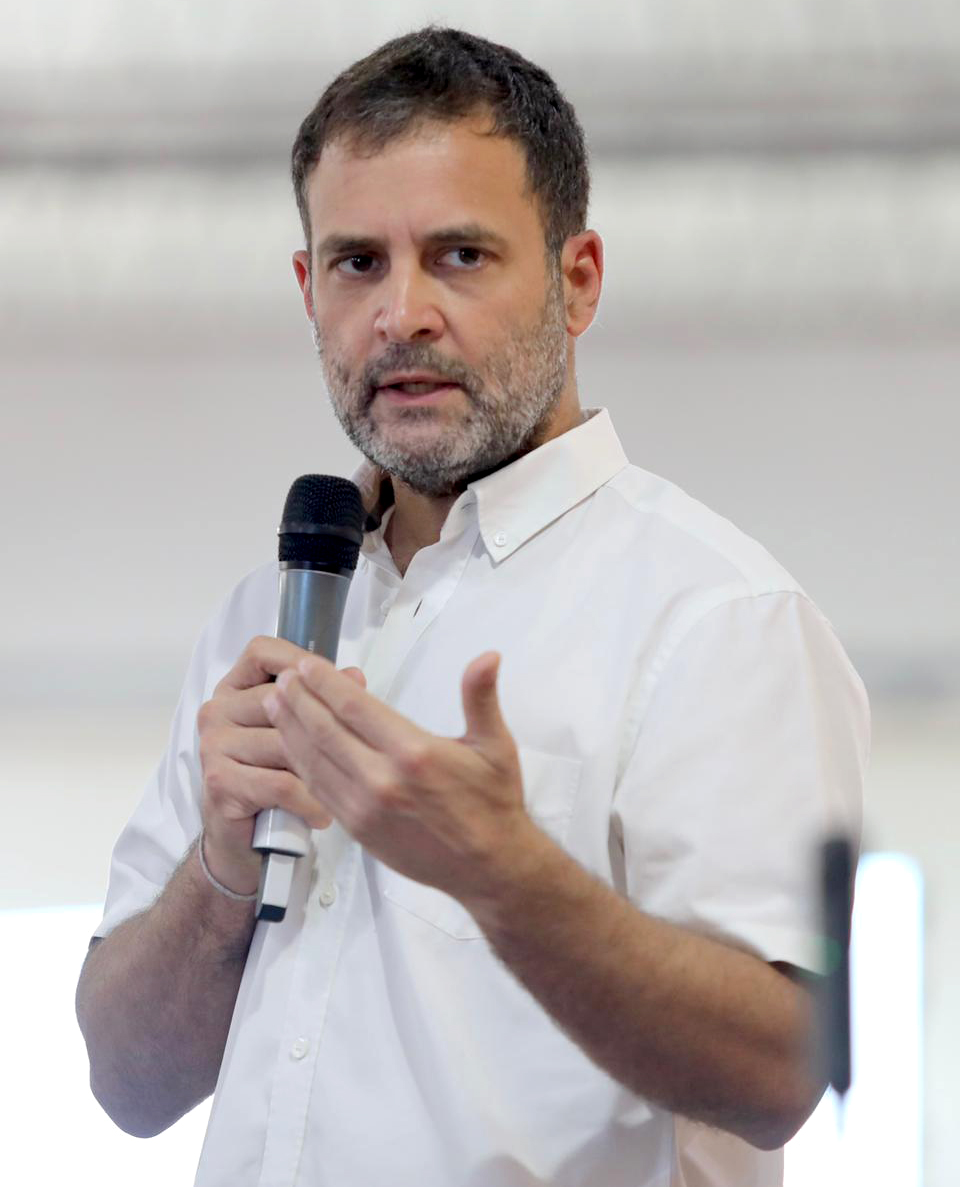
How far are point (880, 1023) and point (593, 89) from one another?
1.71 m

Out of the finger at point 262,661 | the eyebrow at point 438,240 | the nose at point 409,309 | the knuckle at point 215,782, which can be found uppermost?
the eyebrow at point 438,240

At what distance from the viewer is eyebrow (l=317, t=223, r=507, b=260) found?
1.38 metres

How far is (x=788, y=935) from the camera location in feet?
3.71

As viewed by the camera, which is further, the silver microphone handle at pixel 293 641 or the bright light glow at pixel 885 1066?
the bright light glow at pixel 885 1066

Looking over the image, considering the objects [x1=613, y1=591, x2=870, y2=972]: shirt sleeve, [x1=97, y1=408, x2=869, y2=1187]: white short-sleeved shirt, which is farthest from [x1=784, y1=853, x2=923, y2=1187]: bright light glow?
[x1=613, y1=591, x2=870, y2=972]: shirt sleeve

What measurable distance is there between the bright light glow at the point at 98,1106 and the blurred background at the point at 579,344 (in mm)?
31

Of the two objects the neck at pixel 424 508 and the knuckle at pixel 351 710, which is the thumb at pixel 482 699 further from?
the neck at pixel 424 508

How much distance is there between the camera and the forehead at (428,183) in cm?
138

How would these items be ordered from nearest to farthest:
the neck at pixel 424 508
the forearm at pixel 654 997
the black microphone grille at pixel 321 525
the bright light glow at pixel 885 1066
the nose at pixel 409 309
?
the forearm at pixel 654 997 → the black microphone grille at pixel 321 525 → the nose at pixel 409 309 → the neck at pixel 424 508 → the bright light glow at pixel 885 1066

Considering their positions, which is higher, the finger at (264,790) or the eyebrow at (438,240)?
the eyebrow at (438,240)

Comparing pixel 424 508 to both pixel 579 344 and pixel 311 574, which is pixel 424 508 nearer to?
pixel 311 574

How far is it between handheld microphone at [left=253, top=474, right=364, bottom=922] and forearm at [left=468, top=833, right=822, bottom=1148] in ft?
0.65

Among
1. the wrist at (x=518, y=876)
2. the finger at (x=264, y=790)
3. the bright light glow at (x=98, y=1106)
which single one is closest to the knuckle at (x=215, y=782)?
the finger at (x=264, y=790)

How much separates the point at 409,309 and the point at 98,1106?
1.84 meters
